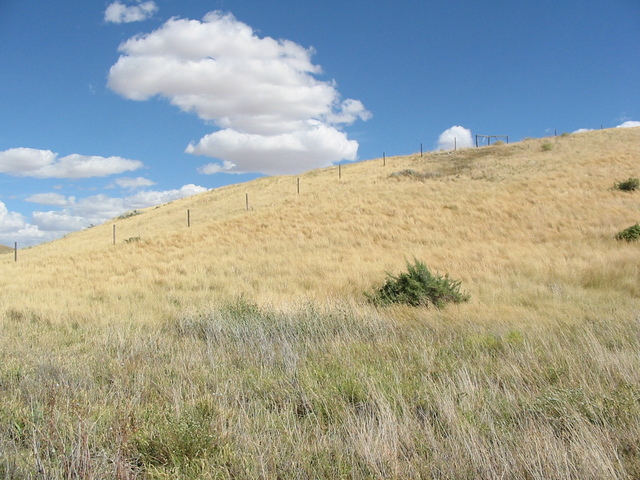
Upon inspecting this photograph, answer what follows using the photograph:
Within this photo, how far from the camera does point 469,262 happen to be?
45.5 feet

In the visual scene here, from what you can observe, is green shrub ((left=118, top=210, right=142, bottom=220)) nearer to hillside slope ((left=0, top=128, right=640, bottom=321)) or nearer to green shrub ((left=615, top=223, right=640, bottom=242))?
hillside slope ((left=0, top=128, right=640, bottom=321))

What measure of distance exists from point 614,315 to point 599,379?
3248mm

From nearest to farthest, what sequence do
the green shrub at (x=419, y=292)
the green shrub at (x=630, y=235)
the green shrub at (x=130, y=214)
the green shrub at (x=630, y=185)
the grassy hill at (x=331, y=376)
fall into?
the grassy hill at (x=331, y=376) < the green shrub at (x=419, y=292) < the green shrub at (x=630, y=235) < the green shrub at (x=630, y=185) < the green shrub at (x=130, y=214)

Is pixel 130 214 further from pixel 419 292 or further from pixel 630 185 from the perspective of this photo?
pixel 630 185

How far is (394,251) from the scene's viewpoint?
1731 cm

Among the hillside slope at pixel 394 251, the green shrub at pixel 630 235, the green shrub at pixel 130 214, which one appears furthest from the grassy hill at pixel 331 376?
the green shrub at pixel 130 214

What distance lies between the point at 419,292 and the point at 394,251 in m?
8.51

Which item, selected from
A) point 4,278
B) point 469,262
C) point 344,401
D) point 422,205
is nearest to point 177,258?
point 4,278

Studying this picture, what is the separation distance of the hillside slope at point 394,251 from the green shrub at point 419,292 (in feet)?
2.60

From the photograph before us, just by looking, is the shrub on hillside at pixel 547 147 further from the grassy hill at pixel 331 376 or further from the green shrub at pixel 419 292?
the green shrub at pixel 419 292

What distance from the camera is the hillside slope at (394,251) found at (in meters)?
9.79

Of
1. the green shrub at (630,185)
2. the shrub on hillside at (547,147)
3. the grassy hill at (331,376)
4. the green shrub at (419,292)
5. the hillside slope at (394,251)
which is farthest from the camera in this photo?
the shrub on hillside at (547,147)

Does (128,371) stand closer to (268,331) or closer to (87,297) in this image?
(268,331)

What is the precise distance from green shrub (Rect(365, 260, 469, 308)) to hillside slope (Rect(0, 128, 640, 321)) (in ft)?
2.60
